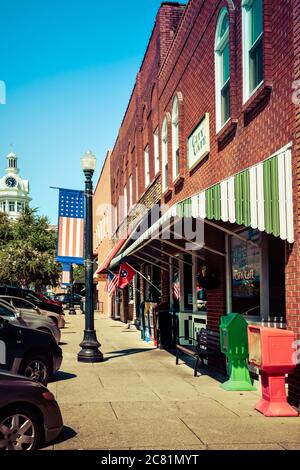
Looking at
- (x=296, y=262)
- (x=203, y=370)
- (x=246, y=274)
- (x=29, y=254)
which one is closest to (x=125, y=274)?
(x=203, y=370)

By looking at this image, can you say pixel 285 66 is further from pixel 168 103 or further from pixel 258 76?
pixel 168 103

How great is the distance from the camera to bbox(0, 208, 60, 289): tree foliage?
37750 mm

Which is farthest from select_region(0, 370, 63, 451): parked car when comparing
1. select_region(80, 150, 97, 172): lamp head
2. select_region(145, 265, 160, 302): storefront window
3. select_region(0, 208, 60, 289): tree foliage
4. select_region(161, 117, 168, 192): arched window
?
select_region(0, 208, 60, 289): tree foliage

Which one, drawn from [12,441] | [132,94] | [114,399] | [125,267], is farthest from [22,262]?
[12,441]

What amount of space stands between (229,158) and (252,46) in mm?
2120

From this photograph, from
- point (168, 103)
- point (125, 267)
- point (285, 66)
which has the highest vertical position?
point (168, 103)

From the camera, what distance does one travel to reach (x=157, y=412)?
7.78 metres

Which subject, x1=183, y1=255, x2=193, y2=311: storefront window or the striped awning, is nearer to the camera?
the striped awning

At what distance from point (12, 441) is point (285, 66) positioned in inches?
240

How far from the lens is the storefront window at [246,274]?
986 centimetres

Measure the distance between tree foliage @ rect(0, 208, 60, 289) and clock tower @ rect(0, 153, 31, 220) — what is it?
117 metres

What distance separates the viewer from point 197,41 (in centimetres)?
1348

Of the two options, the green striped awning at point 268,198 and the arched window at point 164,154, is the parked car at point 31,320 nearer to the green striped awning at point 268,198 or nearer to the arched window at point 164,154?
the arched window at point 164,154

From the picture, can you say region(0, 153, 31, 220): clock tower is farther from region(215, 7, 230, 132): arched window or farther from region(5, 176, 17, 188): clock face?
region(215, 7, 230, 132): arched window
